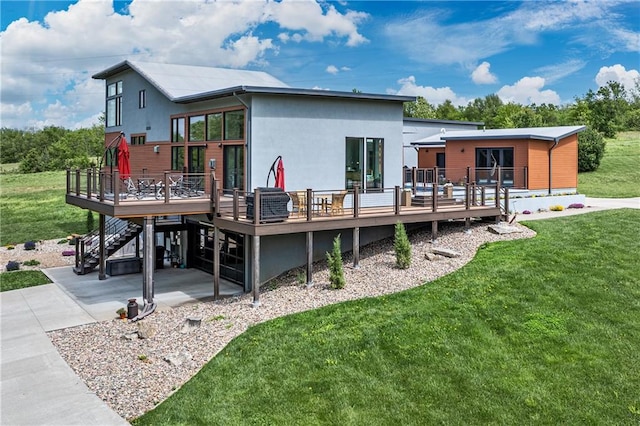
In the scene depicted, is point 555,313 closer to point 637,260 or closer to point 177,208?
point 637,260

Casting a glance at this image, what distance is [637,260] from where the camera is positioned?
14.0m

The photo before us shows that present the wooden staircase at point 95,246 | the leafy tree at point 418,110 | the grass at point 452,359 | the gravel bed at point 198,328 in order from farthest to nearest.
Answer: the leafy tree at point 418,110, the wooden staircase at point 95,246, the gravel bed at point 198,328, the grass at point 452,359

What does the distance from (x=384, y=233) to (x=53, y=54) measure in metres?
32.0

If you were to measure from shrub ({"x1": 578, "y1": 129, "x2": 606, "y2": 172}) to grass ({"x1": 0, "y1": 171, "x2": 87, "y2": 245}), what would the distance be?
3364 cm

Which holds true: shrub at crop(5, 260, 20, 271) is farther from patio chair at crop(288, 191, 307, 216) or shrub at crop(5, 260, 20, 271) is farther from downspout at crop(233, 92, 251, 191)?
patio chair at crop(288, 191, 307, 216)

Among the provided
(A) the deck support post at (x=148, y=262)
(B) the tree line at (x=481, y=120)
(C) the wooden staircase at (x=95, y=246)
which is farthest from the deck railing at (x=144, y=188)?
(B) the tree line at (x=481, y=120)

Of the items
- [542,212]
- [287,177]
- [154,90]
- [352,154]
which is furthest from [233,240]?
[542,212]

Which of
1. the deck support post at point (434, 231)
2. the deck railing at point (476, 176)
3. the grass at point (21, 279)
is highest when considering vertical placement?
the deck railing at point (476, 176)

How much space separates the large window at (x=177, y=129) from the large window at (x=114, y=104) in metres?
5.77

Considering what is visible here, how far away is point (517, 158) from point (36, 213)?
30.5 meters

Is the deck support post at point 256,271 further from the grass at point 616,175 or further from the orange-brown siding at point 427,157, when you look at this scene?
the grass at point 616,175

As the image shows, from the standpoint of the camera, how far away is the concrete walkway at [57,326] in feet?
29.0

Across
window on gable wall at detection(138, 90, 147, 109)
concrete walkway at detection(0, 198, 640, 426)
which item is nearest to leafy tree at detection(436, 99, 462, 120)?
concrete walkway at detection(0, 198, 640, 426)

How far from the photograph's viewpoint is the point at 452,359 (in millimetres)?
9844
